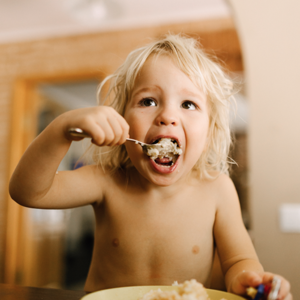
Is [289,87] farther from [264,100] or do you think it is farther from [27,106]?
[27,106]

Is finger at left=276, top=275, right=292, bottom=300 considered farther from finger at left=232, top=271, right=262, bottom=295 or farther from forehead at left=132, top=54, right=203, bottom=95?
forehead at left=132, top=54, right=203, bottom=95

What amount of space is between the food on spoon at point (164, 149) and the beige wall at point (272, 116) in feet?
2.65

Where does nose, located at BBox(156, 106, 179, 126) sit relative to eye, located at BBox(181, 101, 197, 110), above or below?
below

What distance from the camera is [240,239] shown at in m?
0.82

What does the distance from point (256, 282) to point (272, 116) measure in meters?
1.06

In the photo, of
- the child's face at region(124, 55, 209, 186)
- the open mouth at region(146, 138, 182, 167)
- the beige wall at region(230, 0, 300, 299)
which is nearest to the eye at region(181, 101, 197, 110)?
the child's face at region(124, 55, 209, 186)

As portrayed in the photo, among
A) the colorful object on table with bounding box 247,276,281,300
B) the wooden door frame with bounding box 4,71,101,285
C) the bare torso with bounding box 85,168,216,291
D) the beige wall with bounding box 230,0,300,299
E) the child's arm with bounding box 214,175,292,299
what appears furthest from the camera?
the wooden door frame with bounding box 4,71,101,285

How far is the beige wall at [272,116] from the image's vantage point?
138 cm

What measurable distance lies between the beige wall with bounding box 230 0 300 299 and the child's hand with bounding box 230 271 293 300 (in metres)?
0.90

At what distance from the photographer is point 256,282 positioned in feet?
1.71

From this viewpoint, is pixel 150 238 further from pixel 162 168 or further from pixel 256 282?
pixel 256 282

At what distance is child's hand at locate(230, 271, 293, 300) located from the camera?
514 millimetres

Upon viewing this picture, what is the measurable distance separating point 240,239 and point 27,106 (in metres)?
3.25

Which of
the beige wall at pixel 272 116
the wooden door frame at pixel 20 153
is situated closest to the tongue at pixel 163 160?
the beige wall at pixel 272 116
